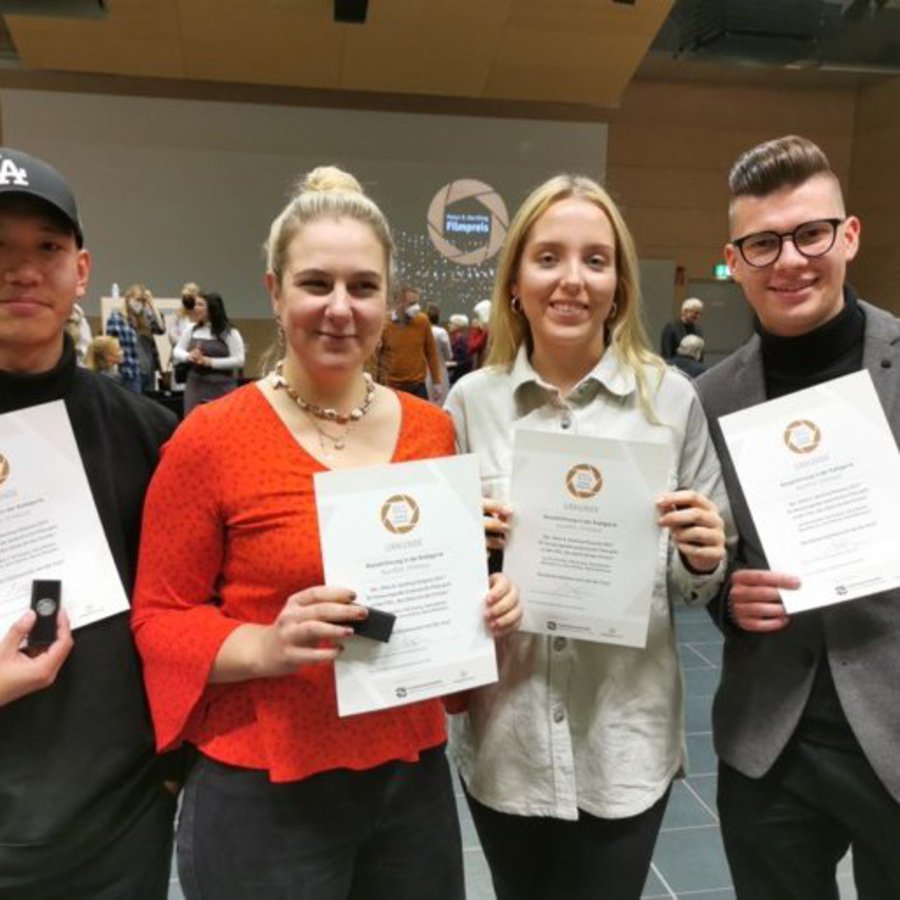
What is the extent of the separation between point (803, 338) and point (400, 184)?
1063cm

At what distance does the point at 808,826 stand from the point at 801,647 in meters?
0.36

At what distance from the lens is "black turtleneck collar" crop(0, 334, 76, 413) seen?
4.10 ft

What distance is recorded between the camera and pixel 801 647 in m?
1.48

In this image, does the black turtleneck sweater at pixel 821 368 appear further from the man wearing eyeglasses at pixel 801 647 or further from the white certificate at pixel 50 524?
the white certificate at pixel 50 524

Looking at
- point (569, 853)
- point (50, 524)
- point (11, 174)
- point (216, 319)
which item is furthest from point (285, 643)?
point (216, 319)

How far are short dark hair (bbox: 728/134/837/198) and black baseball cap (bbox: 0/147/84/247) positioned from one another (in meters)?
1.18

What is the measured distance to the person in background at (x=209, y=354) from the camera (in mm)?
6375

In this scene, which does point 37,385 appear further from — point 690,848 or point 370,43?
point 370,43

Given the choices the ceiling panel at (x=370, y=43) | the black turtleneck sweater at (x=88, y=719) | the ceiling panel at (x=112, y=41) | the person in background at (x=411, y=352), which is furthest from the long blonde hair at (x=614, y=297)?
the ceiling panel at (x=112, y=41)

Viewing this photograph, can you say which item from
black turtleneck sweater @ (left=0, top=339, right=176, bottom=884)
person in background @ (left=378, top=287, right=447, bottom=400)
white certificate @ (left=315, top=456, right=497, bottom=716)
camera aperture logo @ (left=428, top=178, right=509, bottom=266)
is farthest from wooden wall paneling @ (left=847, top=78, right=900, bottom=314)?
black turtleneck sweater @ (left=0, top=339, right=176, bottom=884)

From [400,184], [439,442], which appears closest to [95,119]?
[400,184]

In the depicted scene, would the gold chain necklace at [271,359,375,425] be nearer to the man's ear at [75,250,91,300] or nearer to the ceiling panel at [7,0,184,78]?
the man's ear at [75,250,91,300]

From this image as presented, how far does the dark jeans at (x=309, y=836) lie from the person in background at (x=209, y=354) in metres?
5.43

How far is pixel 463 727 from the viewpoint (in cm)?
157
